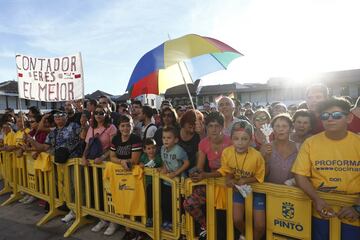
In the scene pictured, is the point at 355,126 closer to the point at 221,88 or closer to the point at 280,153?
the point at 280,153

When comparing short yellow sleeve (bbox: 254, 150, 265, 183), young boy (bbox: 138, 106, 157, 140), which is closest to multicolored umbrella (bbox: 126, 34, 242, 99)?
young boy (bbox: 138, 106, 157, 140)

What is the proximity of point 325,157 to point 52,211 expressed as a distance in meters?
4.64

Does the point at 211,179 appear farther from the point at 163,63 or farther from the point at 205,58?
the point at 205,58

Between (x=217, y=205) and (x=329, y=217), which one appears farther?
(x=217, y=205)

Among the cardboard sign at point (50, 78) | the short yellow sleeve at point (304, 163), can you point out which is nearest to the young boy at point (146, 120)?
the cardboard sign at point (50, 78)

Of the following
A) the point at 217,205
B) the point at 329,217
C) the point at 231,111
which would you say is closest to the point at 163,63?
the point at 231,111

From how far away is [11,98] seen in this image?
32938 millimetres

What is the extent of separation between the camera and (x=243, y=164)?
292 cm

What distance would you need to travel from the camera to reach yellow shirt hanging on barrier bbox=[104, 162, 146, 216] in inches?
153

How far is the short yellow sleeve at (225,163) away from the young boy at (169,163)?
1.94 ft

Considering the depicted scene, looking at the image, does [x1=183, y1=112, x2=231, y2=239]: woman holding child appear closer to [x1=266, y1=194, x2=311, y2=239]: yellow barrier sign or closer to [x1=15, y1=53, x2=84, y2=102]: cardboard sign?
[x1=266, y1=194, x2=311, y2=239]: yellow barrier sign

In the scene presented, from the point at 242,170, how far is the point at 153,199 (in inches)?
55.9

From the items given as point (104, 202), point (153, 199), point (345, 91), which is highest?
point (345, 91)

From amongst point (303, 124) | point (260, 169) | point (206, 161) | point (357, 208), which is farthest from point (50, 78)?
point (357, 208)
